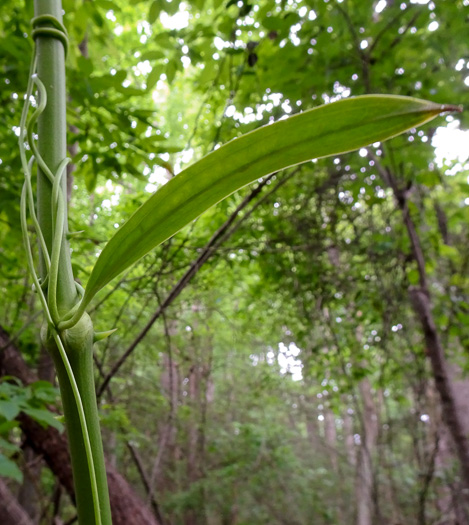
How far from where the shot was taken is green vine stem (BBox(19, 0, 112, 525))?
22cm

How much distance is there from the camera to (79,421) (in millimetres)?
222

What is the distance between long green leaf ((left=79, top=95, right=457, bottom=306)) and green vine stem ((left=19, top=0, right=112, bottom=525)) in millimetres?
48

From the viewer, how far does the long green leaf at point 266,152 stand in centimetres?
21

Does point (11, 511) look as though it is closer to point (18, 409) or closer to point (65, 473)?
point (18, 409)

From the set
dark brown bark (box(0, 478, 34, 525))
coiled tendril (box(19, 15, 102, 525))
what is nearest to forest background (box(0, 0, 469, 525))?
dark brown bark (box(0, 478, 34, 525))

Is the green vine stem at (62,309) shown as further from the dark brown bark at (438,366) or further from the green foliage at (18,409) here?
the dark brown bark at (438,366)

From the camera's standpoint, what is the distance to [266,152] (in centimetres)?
21

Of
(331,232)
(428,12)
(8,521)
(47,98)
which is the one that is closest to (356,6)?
(428,12)

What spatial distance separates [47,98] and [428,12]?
4.33ft

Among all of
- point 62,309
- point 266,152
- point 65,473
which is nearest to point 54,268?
point 62,309

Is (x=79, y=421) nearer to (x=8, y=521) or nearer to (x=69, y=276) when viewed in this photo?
(x=69, y=276)

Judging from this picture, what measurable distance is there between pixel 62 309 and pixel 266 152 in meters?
0.14

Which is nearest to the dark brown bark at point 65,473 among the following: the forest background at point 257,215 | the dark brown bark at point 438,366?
the forest background at point 257,215

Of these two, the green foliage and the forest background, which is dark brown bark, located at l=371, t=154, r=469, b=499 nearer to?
the forest background
